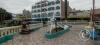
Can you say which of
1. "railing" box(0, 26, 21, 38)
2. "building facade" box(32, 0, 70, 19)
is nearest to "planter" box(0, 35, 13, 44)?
"railing" box(0, 26, 21, 38)

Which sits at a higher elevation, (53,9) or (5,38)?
(53,9)

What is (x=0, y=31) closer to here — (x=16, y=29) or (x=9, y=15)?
(x=16, y=29)

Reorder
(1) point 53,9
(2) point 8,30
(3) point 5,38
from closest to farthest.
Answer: (3) point 5,38, (2) point 8,30, (1) point 53,9

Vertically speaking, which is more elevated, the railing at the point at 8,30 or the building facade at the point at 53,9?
the building facade at the point at 53,9

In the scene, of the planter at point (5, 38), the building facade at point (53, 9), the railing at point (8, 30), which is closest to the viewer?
the planter at point (5, 38)

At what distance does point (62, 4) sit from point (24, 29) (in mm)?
34537

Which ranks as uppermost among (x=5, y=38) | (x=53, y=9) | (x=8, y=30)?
(x=53, y=9)

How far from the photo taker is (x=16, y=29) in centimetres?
1415

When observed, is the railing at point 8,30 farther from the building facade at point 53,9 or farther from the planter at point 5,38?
the building facade at point 53,9

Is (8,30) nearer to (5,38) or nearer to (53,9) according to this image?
(5,38)

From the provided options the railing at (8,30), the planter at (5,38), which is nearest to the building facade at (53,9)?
the railing at (8,30)

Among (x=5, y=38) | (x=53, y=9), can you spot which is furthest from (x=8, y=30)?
(x=53, y=9)

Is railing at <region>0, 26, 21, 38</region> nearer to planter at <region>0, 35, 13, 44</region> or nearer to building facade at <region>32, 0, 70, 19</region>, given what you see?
planter at <region>0, 35, 13, 44</region>

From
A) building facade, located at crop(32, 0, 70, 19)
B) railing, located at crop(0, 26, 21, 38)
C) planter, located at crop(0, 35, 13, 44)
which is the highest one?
building facade, located at crop(32, 0, 70, 19)
